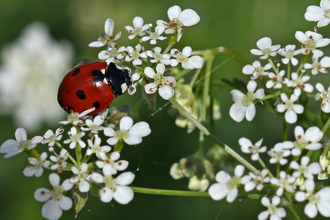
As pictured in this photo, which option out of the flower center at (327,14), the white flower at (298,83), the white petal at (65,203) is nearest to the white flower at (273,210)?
the white flower at (298,83)

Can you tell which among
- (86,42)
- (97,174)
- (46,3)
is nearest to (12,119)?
(86,42)

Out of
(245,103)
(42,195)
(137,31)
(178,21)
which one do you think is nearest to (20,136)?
(42,195)

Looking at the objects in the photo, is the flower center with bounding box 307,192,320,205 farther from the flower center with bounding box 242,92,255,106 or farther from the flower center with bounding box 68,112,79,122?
the flower center with bounding box 68,112,79,122

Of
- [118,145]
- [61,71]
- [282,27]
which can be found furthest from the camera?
[61,71]

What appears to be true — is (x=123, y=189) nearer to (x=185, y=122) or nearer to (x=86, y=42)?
(x=185, y=122)

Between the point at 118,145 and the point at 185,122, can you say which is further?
the point at 185,122

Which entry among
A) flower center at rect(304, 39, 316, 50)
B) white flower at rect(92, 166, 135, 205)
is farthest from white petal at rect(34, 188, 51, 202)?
flower center at rect(304, 39, 316, 50)
